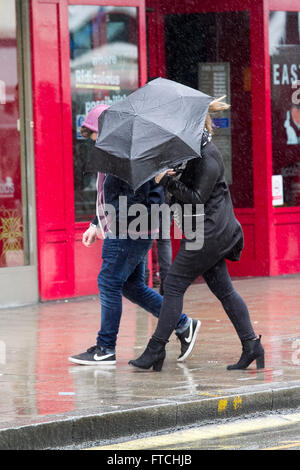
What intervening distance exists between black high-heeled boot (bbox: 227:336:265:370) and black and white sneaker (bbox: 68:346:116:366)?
884mm

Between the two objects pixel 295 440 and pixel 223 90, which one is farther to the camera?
pixel 223 90

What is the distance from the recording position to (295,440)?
606 centimetres

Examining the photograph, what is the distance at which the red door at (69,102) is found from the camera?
11766 millimetres

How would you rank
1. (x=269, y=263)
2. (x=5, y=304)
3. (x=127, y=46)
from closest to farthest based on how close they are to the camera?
(x=5, y=304)
(x=127, y=46)
(x=269, y=263)

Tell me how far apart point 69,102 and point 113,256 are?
4412mm

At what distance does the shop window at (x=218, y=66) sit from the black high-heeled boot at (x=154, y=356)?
639cm

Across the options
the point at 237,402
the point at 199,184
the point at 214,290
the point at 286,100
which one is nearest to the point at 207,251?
the point at 214,290

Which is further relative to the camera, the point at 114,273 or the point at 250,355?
the point at 114,273

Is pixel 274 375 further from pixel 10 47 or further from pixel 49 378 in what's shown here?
pixel 10 47

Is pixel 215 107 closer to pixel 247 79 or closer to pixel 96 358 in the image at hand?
pixel 96 358

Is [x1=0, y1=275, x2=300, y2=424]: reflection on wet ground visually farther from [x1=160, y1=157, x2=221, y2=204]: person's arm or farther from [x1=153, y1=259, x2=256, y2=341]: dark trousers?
[x1=160, y1=157, x2=221, y2=204]: person's arm

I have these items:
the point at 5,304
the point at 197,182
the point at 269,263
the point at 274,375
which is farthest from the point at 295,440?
the point at 269,263

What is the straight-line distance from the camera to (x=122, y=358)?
8.36m

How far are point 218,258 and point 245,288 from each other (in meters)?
5.18
